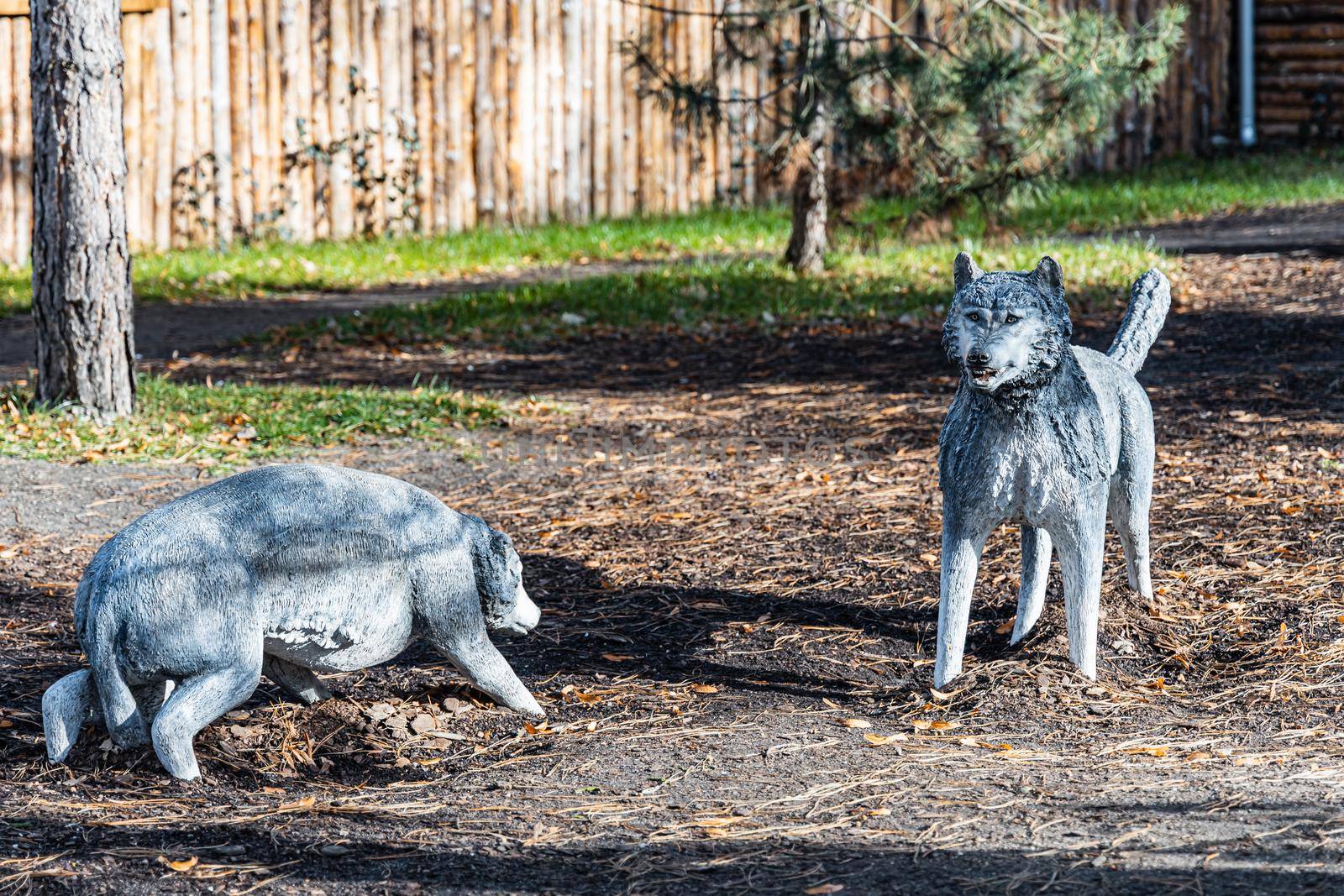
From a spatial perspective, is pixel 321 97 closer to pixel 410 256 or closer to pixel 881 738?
pixel 410 256

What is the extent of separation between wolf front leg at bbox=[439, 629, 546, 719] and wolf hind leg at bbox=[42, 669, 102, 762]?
84cm

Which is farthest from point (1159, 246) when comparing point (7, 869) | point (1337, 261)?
point (7, 869)

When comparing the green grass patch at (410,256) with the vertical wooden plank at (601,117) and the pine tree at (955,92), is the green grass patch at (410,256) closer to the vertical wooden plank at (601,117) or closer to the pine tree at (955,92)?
the vertical wooden plank at (601,117)

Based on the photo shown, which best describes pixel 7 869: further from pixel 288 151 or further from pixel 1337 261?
pixel 288 151

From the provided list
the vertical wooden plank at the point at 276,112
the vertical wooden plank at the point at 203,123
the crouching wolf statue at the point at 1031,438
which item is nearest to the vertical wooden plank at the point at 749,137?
the vertical wooden plank at the point at 276,112

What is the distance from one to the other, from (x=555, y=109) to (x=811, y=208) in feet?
15.3

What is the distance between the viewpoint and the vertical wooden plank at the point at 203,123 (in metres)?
13.1

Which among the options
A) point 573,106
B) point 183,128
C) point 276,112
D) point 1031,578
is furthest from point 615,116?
point 1031,578

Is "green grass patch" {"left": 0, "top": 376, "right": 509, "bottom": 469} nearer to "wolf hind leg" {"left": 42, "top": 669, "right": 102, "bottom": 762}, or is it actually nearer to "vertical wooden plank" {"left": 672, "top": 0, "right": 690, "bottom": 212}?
"wolf hind leg" {"left": 42, "top": 669, "right": 102, "bottom": 762}

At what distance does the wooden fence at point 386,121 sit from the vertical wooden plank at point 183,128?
1cm

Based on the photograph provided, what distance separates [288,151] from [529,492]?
8.69 metres

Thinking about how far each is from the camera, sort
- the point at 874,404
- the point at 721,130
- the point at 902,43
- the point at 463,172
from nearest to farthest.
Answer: the point at 874,404 < the point at 902,43 < the point at 463,172 < the point at 721,130

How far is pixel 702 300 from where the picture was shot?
10539mm

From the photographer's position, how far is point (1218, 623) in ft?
14.8
